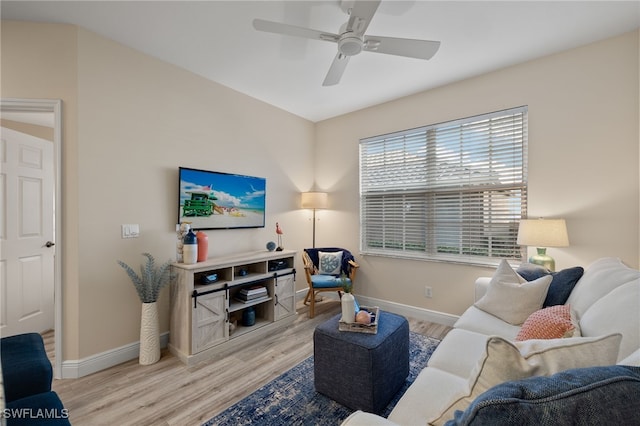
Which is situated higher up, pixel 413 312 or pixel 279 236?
pixel 279 236

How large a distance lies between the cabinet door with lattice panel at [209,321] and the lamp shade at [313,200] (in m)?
1.70

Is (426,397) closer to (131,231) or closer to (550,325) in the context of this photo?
(550,325)

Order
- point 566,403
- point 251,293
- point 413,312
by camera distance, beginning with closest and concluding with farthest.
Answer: point 566,403 < point 251,293 < point 413,312

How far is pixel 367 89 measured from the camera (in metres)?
3.28

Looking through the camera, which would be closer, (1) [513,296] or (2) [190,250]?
(1) [513,296]

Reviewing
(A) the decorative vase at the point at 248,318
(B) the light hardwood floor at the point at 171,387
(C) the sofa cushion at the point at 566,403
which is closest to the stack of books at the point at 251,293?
(A) the decorative vase at the point at 248,318

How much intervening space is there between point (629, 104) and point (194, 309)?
404cm

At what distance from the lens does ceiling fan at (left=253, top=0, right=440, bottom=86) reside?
170 centimetres

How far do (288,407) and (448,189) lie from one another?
106 inches

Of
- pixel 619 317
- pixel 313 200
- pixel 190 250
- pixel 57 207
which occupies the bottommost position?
pixel 619 317

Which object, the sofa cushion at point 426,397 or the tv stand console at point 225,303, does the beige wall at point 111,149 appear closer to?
the tv stand console at point 225,303

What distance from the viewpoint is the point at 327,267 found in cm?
371

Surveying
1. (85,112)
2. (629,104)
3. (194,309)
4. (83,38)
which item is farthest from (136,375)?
(629,104)

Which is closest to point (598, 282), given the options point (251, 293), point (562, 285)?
point (562, 285)
